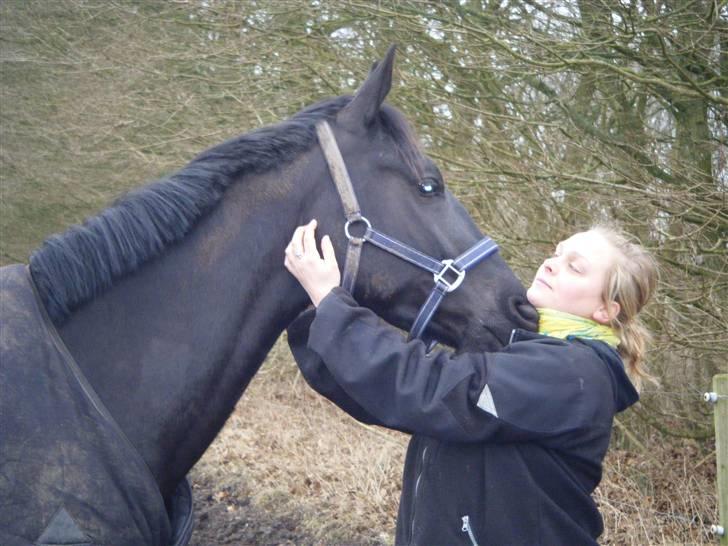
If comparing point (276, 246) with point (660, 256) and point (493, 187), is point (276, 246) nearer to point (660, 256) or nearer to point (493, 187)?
point (660, 256)

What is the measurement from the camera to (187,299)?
244 centimetres

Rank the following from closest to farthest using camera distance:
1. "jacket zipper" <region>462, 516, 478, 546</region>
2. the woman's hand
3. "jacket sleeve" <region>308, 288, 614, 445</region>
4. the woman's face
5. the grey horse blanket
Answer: the grey horse blanket → "jacket sleeve" <region>308, 288, 614, 445</region> → "jacket zipper" <region>462, 516, 478, 546</region> → the woman's hand → the woman's face

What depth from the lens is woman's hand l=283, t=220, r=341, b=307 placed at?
243 cm

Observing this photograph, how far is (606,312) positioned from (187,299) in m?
1.25

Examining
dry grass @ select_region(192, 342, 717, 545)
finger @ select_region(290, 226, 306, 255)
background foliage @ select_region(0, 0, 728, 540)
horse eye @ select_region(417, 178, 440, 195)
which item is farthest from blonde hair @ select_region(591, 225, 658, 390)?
dry grass @ select_region(192, 342, 717, 545)

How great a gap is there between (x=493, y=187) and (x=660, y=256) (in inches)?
65.1

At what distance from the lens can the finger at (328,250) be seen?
97.7 inches

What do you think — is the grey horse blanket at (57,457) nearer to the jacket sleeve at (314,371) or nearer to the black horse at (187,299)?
the black horse at (187,299)

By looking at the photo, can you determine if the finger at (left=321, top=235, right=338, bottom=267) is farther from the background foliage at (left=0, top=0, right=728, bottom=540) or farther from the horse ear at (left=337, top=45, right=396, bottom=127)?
the background foliage at (left=0, top=0, right=728, bottom=540)

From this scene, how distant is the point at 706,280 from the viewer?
5.15 m

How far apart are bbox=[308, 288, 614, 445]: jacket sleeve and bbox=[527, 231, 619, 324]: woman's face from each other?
255 mm

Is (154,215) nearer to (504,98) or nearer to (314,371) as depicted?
(314,371)

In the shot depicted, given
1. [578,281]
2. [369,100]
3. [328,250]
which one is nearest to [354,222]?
[328,250]

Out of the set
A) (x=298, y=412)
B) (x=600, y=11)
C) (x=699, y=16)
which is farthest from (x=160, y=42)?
(x=699, y=16)
